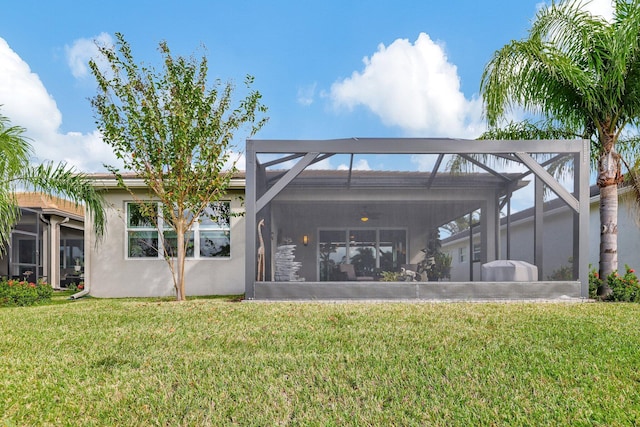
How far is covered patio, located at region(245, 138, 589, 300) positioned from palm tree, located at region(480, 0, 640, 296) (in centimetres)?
90

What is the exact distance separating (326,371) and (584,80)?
8091mm

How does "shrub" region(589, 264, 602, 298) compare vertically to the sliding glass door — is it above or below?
below

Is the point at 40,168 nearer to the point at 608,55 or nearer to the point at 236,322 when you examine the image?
the point at 236,322

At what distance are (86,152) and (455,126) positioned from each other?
11.1m

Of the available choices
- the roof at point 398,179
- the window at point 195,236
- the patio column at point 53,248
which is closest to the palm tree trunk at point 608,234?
the roof at point 398,179

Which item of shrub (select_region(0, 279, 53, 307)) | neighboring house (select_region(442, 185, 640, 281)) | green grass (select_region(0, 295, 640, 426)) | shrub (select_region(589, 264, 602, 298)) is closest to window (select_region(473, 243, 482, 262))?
neighboring house (select_region(442, 185, 640, 281))

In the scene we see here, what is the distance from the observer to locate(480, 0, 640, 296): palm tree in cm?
880

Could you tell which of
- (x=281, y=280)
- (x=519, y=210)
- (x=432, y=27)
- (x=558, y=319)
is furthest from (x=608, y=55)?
(x=281, y=280)

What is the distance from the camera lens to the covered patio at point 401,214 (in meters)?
8.59

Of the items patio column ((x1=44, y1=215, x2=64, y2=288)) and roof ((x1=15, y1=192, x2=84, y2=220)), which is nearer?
patio column ((x1=44, y1=215, x2=64, y2=288))

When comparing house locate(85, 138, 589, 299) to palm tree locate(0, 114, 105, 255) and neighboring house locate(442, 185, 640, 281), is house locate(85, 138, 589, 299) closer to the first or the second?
neighboring house locate(442, 185, 640, 281)

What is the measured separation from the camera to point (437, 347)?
474 cm

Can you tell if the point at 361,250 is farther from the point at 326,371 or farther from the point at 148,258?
the point at 326,371

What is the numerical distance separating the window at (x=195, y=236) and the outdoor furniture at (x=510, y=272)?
6.42 metres
